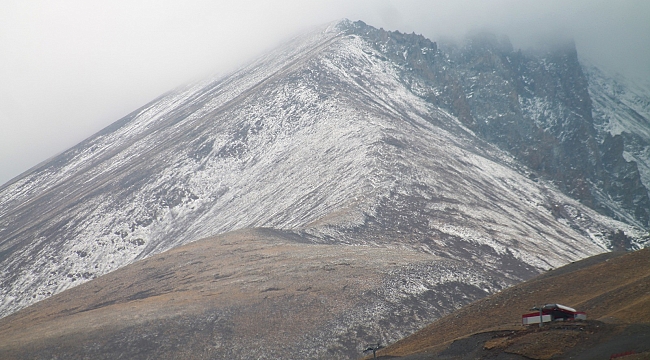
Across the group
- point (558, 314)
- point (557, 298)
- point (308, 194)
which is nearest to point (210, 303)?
point (557, 298)

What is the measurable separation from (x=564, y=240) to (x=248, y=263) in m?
74.2

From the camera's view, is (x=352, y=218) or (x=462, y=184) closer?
(x=352, y=218)

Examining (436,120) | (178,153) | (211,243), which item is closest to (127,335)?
(211,243)

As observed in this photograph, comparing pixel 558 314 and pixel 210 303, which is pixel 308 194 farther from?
pixel 558 314

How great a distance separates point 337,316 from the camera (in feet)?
185

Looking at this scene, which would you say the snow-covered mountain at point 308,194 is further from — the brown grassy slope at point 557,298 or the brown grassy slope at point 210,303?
the brown grassy slope at point 557,298

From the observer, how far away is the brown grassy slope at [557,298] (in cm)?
3538

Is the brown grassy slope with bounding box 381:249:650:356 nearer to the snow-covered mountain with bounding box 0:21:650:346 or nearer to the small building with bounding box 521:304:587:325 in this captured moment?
the small building with bounding box 521:304:587:325

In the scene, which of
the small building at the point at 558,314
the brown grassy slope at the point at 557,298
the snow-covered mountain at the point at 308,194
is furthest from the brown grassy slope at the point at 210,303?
the small building at the point at 558,314

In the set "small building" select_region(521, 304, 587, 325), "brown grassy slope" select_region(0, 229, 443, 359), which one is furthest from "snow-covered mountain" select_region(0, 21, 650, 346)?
"small building" select_region(521, 304, 587, 325)

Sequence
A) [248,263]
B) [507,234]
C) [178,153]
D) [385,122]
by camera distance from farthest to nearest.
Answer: [178,153] → [385,122] → [507,234] → [248,263]

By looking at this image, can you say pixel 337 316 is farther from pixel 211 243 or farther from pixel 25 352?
pixel 211 243

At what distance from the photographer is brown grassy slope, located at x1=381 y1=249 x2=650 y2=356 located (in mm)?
35375

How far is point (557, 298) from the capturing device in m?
40.6
